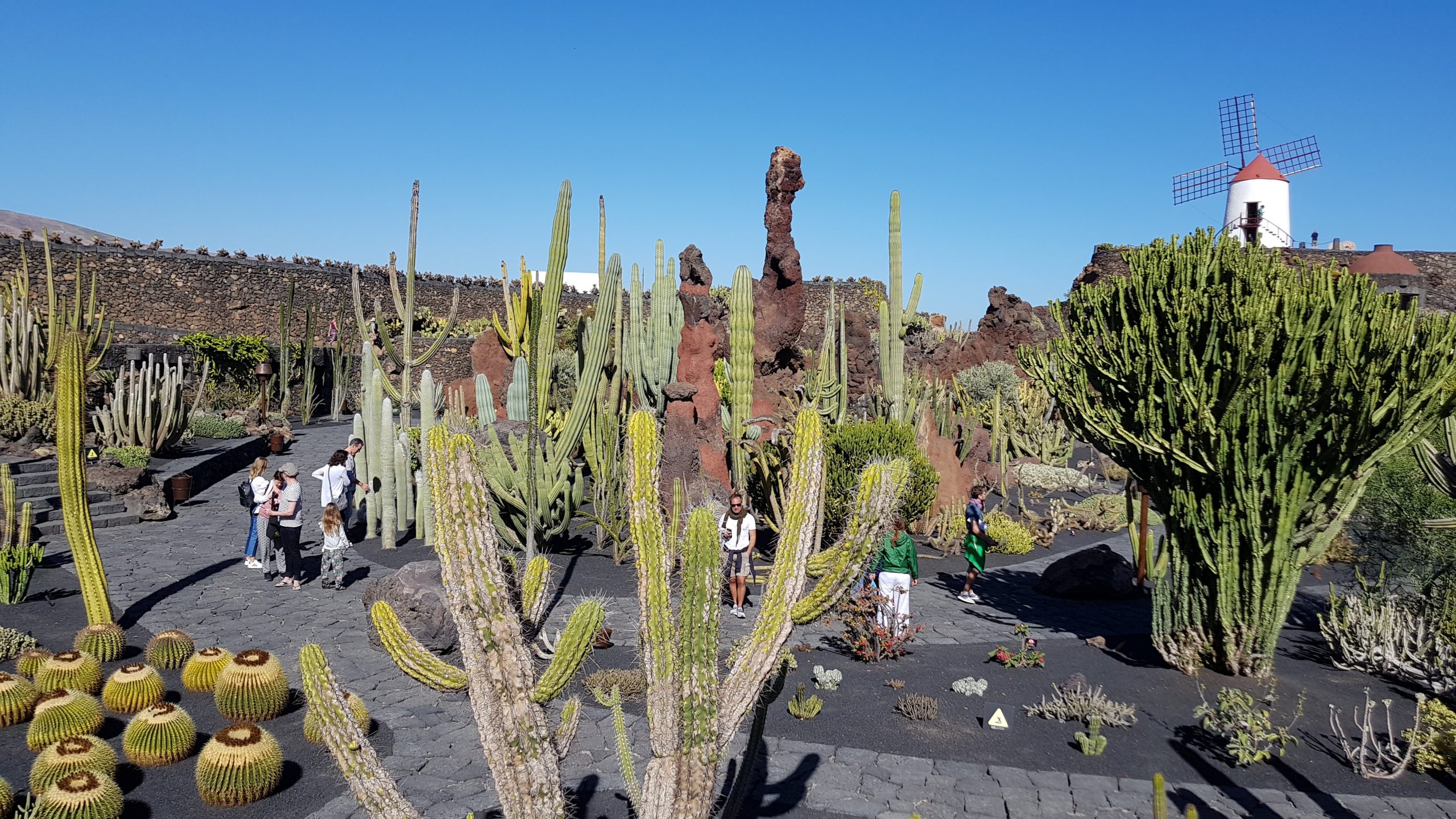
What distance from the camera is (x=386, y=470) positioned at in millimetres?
11273

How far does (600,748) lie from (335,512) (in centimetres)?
470

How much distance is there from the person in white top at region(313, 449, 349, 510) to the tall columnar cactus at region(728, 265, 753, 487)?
15.2 feet

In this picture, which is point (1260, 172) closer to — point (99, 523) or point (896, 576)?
point (896, 576)

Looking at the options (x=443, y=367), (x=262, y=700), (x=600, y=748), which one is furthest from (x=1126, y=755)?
(x=443, y=367)

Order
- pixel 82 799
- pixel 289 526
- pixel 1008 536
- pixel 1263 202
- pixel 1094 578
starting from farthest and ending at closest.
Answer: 1. pixel 1263 202
2. pixel 1008 536
3. pixel 1094 578
4. pixel 289 526
5. pixel 82 799

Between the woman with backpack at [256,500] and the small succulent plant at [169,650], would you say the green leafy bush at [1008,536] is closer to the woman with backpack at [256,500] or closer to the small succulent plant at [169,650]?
the woman with backpack at [256,500]

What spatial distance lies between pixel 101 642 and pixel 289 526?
238 centimetres

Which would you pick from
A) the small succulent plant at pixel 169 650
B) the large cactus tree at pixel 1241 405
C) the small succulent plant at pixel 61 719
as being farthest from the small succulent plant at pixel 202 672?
the large cactus tree at pixel 1241 405

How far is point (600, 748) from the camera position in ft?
19.6

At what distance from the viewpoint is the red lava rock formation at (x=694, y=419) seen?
11578 millimetres

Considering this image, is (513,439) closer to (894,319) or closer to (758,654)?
(894,319)

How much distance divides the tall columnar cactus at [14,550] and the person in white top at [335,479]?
265cm

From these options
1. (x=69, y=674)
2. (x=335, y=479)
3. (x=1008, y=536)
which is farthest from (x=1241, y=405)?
(x=335, y=479)

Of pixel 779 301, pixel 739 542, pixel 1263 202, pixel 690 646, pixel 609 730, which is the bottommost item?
pixel 609 730
